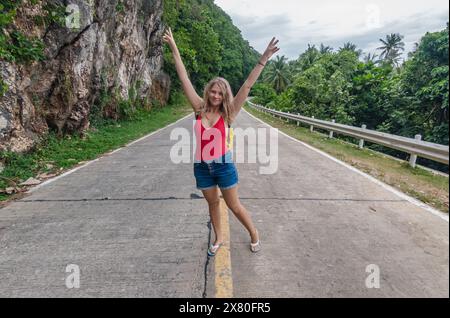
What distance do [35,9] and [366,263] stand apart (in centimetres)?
1038

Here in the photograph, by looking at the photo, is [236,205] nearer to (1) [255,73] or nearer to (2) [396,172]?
(1) [255,73]

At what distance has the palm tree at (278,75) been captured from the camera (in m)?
59.6

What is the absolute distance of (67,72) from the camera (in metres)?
10.5

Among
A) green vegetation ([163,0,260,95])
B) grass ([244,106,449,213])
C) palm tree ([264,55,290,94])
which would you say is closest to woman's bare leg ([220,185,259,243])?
grass ([244,106,449,213])

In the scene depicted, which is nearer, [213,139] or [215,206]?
[213,139]

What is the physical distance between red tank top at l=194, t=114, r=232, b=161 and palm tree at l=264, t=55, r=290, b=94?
58650 mm

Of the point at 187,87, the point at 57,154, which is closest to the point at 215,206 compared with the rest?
the point at 187,87

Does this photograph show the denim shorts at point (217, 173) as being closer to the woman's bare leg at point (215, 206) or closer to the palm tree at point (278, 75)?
the woman's bare leg at point (215, 206)

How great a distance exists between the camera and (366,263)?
295cm

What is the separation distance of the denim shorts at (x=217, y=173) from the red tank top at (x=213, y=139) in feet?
0.20

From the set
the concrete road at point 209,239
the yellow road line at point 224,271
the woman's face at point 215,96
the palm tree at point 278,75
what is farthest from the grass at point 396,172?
the palm tree at point 278,75

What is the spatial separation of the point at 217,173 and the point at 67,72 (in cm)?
963
